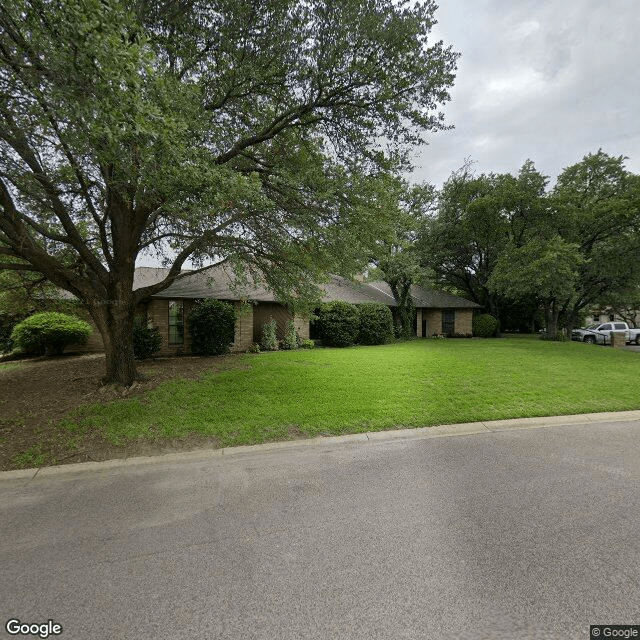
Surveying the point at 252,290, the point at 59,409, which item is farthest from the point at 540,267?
the point at 59,409

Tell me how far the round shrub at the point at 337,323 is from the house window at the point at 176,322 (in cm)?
642

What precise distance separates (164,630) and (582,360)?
14645 mm

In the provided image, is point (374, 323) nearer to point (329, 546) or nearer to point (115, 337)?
point (115, 337)

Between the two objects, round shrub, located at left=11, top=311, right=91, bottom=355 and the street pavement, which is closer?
the street pavement

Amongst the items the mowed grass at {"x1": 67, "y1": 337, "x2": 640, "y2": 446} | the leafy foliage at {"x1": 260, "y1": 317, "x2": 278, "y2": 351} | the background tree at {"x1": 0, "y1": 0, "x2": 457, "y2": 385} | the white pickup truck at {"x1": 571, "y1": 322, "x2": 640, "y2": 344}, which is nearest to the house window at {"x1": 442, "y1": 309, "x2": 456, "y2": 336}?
the white pickup truck at {"x1": 571, "y1": 322, "x2": 640, "y2": 344}

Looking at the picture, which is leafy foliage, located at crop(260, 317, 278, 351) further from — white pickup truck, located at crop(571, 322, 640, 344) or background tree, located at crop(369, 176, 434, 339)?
white pickup truck, located at crop(571, 322, 640, 344)

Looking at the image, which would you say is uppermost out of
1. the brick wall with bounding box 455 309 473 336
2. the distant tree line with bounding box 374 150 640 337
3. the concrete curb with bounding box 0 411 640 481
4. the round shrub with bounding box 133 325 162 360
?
the distant tree line with bounding box 374 150 640 337

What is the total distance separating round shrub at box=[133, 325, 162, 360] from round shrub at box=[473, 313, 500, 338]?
21.7m

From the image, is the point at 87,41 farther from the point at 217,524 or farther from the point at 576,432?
the point at 576,432

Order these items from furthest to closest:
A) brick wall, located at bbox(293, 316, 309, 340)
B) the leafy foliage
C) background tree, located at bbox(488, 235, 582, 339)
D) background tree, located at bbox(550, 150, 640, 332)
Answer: background tree, located at bbox(550, 150, 640, 332), brick wall, located at bbox(293, 316, 309, 340), background tree, located at bbox(488, 235, 582, 339), the leafy foliage

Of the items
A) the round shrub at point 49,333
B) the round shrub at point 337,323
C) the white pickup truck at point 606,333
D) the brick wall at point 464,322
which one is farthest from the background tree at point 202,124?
the white pickup truck at point 606,333

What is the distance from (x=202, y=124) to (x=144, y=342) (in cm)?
905

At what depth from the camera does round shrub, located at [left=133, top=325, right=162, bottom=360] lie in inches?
476

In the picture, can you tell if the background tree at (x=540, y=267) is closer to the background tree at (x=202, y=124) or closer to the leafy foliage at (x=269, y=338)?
the background tree at (x=202, y=124)
